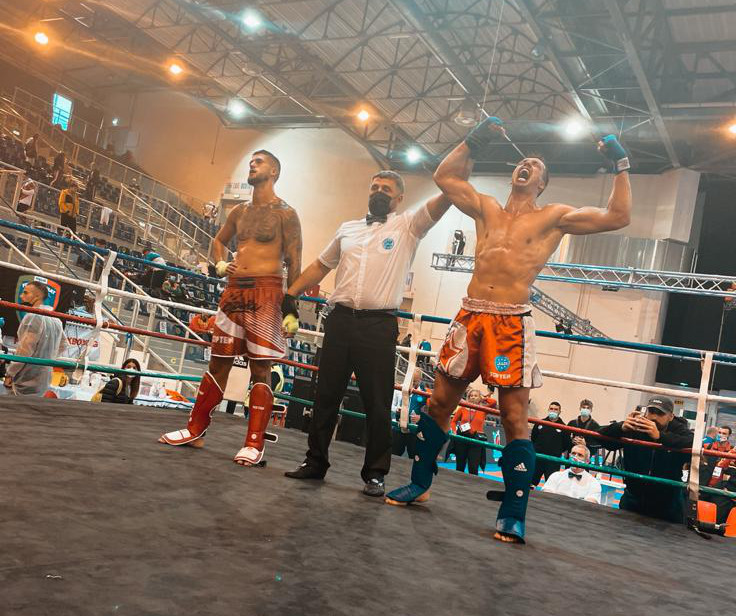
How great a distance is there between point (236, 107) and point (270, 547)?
17.7m

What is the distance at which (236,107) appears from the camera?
59.0 ft

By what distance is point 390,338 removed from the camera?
9.06 ft

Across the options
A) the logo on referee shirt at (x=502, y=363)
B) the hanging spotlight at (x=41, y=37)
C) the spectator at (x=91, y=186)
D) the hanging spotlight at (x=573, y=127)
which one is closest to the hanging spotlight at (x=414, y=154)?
the hanging spotlight at (x=573, y=127)

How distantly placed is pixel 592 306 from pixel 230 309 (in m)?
13.2

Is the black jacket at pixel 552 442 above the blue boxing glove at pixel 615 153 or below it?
below

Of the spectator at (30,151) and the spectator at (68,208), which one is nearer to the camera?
the spectator at (68,208)

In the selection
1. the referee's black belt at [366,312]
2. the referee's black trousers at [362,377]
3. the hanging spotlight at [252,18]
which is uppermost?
the hanging spotlight at [252,18]

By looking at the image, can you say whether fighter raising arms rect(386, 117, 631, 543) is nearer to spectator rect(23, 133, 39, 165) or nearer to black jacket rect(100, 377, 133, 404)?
black jacket rect(100, 377, 133, 404)

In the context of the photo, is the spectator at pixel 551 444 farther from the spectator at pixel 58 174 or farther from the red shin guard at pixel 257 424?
the spectator at pixel 58 174

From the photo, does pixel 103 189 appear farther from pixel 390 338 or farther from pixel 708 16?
pixel 390 338

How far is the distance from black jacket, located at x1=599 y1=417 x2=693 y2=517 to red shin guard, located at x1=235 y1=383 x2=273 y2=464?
1.57 m

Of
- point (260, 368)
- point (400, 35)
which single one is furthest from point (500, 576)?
point (400, 35)

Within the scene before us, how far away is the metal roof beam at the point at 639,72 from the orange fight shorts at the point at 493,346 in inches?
330

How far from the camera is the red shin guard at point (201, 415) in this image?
283 cm
